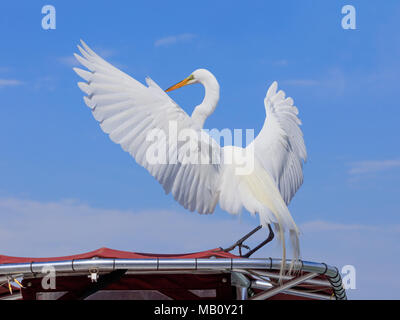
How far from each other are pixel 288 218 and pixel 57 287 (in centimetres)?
293

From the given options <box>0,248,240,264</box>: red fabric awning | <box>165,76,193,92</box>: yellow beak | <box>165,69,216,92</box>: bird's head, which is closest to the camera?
<box>0,248,240,264</box>: red fabric awning

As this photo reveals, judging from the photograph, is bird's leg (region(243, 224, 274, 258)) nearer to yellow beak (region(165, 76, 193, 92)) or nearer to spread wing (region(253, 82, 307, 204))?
spread wing (region(253, 82, 307, 204))

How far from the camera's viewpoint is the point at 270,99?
36.0 feet

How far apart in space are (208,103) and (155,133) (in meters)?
1.83

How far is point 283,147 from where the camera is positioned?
32.8 ft

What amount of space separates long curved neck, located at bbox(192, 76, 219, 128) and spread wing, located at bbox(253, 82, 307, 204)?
3.13ft

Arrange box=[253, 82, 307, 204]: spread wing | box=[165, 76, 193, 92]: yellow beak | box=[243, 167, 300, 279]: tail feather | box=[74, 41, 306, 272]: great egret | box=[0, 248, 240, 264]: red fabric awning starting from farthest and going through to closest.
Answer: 1. box=[165, 76, 193, 92]: yellow beak
2. box=[253, 82, 307, 204]: spread wing
3. box=[74, 41, 306, 272]: great egret
4. box=[243, 167, 300, 279]: tail feather
5. box=[0, 248, 240, 264]: red fabric awning

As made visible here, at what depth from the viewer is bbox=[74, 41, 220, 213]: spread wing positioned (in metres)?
8.06

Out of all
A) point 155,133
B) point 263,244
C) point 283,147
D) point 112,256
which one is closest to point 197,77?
point 283,147

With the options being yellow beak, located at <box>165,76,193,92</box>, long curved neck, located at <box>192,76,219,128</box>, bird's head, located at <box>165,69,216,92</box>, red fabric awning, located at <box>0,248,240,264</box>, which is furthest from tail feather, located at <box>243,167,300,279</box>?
yellow beak, located at <box>165,76,193,92</box>

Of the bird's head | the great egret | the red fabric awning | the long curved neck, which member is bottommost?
the red fabric awning
